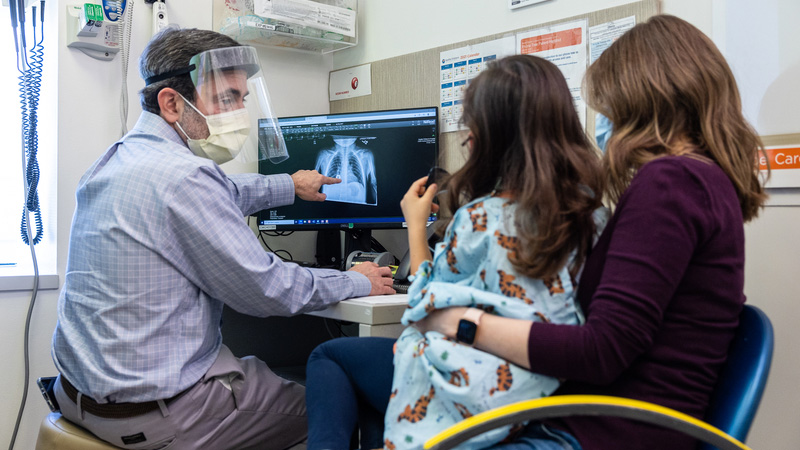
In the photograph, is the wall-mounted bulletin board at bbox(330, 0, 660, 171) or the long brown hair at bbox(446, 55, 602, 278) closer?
the long brown hair at bbox(446, 55, 602, 278)

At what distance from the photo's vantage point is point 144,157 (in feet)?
4.53

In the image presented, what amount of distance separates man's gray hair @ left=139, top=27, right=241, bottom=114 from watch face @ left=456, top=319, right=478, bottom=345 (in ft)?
3.35

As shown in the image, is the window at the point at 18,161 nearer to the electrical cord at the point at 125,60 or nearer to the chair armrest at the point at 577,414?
the electrical cord at the point at 125,60

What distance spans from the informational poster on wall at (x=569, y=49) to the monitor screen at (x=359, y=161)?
1.22 feet

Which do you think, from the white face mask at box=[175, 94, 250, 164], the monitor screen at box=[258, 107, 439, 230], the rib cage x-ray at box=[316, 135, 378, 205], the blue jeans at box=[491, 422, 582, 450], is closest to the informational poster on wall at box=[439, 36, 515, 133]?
the monitor screen at box=[258, 107, 439, 230]

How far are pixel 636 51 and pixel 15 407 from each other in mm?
1975

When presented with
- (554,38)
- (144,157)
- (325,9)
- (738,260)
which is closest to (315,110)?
(325,9)

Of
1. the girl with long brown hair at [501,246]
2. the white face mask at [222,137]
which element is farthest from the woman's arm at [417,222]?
the white face mask at [222,137]

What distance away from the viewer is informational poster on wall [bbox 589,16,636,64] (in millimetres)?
1749

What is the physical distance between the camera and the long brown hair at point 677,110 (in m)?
0.96

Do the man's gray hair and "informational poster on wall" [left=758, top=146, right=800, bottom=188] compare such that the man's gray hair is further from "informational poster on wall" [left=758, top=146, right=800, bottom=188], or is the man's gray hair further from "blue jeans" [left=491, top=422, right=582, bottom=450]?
"informational poster on wall" [left=758, top=146, right=800, bottom=188]

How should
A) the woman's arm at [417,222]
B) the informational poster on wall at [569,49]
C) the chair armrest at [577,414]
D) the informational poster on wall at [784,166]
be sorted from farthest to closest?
the informational poster on wall at [569,49] → the informational poster on wall at [784,166] → the woman's arm at [417,222] → the chair armrest at [577,414]

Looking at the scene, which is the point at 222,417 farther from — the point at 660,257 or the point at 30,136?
the point at 30,136

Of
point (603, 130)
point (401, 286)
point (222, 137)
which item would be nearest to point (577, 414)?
point (603, 130)
